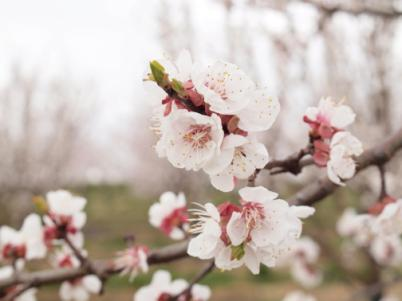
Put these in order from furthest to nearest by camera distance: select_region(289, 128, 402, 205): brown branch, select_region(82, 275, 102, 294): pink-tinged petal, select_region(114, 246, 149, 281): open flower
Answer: select_region(82, 275, 102, 294): pink-tinged petal → select_region(114, 246, 149, 281): open flower → select_region(289, 128, 402, 205): brown branch

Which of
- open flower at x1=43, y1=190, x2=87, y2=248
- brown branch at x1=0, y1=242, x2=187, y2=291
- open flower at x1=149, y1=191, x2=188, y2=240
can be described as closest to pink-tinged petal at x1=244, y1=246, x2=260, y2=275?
brown branch at x1=0, y1=242, x2=187, y2=291

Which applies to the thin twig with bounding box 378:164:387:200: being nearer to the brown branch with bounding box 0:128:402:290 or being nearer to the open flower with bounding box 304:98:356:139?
the brown branch with bounding box 0:128:402:290

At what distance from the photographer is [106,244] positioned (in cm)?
1198

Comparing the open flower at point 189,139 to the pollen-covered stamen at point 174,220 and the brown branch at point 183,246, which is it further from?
the pollen-covered stamen at point 174,220

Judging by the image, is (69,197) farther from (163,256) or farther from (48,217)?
(163,256)

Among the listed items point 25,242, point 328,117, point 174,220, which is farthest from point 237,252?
point 25,242

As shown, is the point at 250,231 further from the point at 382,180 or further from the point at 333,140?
the point at 382,180

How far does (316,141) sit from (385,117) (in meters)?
3.69

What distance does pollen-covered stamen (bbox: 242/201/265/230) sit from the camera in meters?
0.86

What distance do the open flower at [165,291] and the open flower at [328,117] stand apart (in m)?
0.55

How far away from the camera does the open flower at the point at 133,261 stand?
1.32 meters

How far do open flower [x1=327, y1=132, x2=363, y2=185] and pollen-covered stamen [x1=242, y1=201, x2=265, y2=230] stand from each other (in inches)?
7.4

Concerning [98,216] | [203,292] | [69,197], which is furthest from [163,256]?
[98,216]

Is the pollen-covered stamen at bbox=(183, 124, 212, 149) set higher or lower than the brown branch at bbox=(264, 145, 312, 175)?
higher
